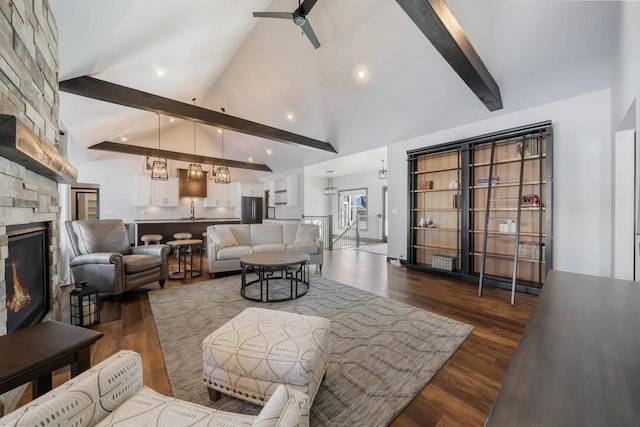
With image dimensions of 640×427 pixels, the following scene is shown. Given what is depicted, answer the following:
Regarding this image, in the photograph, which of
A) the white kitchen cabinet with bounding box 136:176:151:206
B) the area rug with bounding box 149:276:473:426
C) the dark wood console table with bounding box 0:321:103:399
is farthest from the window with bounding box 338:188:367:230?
the dark wood console table with bounding box 0:321:103:399

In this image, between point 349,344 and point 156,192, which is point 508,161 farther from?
point 156,192

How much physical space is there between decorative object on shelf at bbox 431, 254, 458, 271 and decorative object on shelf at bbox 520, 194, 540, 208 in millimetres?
1333

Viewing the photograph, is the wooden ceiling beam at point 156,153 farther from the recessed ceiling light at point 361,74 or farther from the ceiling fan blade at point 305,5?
the ceiling fan blade at point 305,5

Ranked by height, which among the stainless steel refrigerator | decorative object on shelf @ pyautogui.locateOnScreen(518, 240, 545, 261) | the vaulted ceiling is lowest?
decorative object on shelf @ pyautogui.locateOnScreen(518, 240, 545, 261)

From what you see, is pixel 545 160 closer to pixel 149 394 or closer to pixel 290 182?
pixel 149 394

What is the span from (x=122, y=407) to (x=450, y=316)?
2.89 m

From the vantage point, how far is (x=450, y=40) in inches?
91.2

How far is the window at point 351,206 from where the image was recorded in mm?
9672

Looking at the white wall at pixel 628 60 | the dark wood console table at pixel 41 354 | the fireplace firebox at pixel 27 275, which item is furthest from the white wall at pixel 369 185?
the dark wood console table at pixel 41 354

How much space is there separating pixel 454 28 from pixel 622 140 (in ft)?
7.60

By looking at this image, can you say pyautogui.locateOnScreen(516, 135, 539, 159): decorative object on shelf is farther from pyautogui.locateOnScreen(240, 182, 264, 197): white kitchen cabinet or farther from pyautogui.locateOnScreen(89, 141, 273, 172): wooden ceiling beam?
pyautogui.locateOnScreen(240, 182, 264, 197): white kitchen cabinet

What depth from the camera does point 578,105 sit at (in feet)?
10.7

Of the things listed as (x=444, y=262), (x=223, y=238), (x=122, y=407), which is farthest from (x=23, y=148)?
(x=444, y=262)

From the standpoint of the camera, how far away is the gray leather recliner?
3209mm
